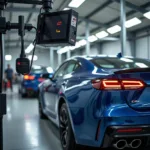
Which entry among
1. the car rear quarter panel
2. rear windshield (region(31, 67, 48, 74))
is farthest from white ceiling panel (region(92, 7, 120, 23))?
the car rear quarter panel

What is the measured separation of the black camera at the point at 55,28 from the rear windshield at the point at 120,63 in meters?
0.63

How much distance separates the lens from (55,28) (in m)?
2.45

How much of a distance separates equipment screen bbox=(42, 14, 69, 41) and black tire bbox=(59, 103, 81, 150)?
2.93 ft

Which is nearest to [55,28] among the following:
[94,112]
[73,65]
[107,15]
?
[94,112]

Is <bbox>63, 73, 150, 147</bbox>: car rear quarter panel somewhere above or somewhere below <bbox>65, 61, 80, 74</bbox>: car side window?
below

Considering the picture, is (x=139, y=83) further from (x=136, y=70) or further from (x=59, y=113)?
(x=59, y=113)

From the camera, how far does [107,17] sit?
10.1 meters

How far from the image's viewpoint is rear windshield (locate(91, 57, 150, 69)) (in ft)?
9.88

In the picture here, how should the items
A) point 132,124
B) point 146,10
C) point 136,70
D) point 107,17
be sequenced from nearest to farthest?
1. point 132,124
2. point 136,70
3. point 146,10
4. point 107,17

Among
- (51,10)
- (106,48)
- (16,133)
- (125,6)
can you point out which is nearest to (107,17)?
(125,6)

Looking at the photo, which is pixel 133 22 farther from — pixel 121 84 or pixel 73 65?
pixel 121 84

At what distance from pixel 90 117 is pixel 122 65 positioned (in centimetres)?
99

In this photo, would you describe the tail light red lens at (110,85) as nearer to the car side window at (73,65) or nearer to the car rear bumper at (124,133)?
the car rear bumper at (124,133)

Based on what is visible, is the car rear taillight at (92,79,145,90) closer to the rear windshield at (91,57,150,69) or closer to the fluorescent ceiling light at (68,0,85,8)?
the rear windshield at (91,57,150,69)
